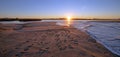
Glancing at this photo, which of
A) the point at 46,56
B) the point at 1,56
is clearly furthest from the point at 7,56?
the point at 46,56

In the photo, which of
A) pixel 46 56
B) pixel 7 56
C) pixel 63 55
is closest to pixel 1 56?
pixel 7 56

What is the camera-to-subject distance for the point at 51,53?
545 cm

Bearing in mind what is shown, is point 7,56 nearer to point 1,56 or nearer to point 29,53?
point 1,56

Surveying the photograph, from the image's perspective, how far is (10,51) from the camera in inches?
223

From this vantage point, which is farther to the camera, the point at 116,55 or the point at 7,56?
the point at 116,55

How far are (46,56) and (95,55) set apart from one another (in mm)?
2138

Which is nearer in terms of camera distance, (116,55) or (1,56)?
(1,56)

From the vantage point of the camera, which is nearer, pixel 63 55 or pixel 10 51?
pixel 63 55

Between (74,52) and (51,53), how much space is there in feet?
3.47

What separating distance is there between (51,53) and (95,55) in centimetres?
194

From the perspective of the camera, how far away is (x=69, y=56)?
513 cm

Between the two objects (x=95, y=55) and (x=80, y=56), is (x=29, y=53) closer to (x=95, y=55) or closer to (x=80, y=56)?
(x=80, y=56)

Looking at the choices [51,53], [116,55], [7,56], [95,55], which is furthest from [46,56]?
[116,55]

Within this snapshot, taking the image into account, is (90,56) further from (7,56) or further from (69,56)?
(7,56)
